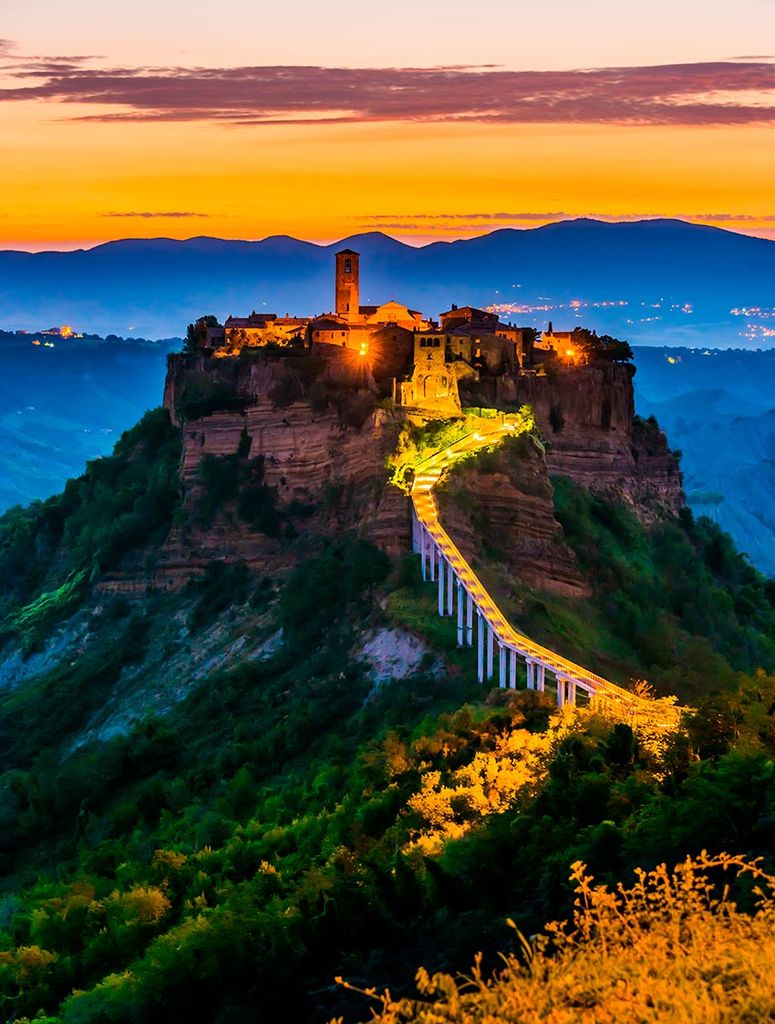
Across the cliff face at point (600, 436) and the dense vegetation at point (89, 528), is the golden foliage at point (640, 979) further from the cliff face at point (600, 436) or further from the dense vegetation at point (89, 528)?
the dense vegetation at point (89, 528)

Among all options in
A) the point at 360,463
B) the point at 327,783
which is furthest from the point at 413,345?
the point at 327,783

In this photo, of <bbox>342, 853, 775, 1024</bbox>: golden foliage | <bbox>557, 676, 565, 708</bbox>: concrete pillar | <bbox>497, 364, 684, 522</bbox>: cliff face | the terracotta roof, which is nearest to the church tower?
the terracotta roof

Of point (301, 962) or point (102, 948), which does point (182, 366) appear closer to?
point (102, 948)

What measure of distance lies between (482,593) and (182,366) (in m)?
29.8

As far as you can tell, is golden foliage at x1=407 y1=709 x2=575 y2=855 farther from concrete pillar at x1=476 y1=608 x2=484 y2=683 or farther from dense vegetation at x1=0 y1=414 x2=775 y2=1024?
concrete pillar at x1=476 y1=608 x2=484 y2=683

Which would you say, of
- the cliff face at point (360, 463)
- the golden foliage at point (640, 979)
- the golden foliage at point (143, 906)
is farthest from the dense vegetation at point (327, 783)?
the golden foliage at point (640, 979)

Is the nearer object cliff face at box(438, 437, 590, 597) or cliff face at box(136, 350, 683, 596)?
cliff face at box(438, 437, 590, 597)

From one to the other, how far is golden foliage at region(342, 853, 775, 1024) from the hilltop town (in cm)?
3907

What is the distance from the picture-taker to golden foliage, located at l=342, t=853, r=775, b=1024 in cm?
1434

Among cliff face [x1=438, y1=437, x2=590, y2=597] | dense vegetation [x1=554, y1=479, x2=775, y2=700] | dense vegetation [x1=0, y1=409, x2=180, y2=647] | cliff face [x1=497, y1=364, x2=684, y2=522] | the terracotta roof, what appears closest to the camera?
dense vegetation [x1=554, y1=479, x2=775, y2=700]

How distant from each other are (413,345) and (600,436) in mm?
7745

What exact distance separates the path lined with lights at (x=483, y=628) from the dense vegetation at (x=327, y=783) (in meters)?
0.62

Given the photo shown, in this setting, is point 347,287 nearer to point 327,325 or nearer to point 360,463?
point 327,325

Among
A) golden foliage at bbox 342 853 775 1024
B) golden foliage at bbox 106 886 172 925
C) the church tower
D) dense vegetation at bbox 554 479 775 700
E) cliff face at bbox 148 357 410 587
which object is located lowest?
golden foliage at bbox 106 886 172 925
